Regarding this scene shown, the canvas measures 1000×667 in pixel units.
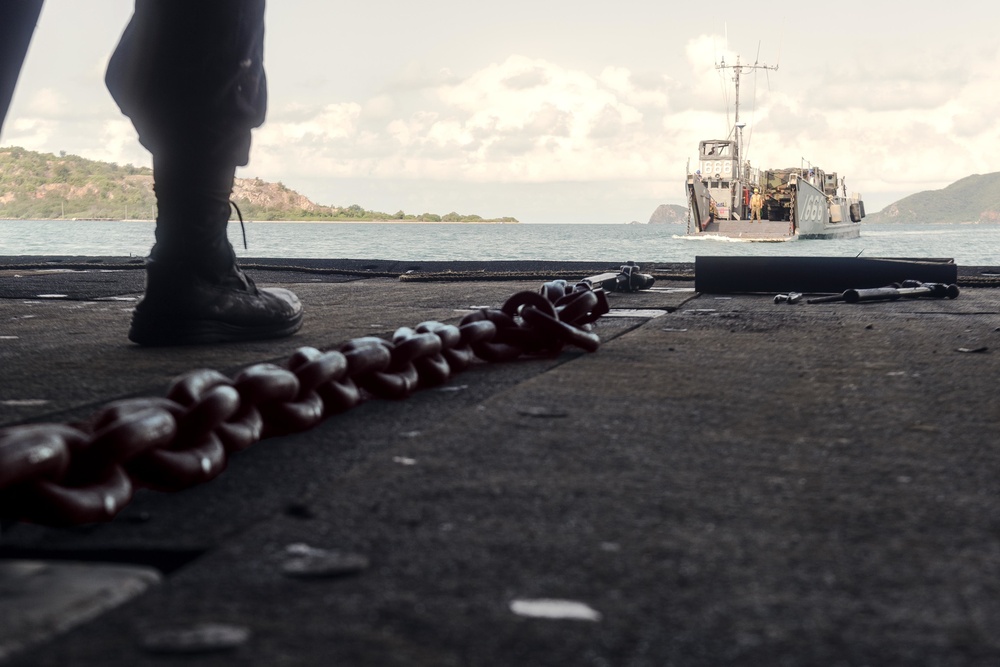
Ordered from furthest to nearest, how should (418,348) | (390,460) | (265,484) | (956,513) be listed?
(418,348) < (390,460) < (265,484) < (956,513)

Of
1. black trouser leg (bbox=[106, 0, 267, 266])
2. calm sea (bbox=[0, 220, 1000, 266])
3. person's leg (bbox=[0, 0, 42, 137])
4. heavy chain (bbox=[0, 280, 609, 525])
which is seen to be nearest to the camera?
heavy chain (bbox=[0, 280, 609, 525])

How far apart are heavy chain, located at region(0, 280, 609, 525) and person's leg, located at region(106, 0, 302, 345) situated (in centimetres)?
95

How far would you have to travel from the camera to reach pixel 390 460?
4.73 ft

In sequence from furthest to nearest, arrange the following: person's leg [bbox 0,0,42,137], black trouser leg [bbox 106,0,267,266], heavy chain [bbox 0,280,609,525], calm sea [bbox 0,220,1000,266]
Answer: calm sea [bbox 0,220,1000,266] < black trouser leg [bbox 106,0,267,266] < person's leg [bbox 0,0,42,137] < heavy chain [bbox 0,280,609,525]

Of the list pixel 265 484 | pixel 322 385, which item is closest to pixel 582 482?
pixel 265 484

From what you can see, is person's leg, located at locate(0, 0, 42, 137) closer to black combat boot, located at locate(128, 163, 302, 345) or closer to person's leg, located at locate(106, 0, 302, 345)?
person's leg, located at locate(106, 0, 302, 345)

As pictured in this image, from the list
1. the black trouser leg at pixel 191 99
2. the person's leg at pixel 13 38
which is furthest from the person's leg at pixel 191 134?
the person's leg at pixel 13 38

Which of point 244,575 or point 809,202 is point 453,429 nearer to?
point 244,575

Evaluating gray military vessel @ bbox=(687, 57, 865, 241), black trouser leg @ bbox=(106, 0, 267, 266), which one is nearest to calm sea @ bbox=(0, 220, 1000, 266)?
gray military vessel @ bbox=(687, 57, 865, 241)

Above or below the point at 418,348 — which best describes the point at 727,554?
below

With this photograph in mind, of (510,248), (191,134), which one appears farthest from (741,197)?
(191,134)

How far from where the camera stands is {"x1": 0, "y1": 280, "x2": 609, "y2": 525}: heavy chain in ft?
3.40

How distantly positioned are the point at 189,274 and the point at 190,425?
64.4 inches

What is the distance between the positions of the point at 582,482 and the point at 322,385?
51cm
